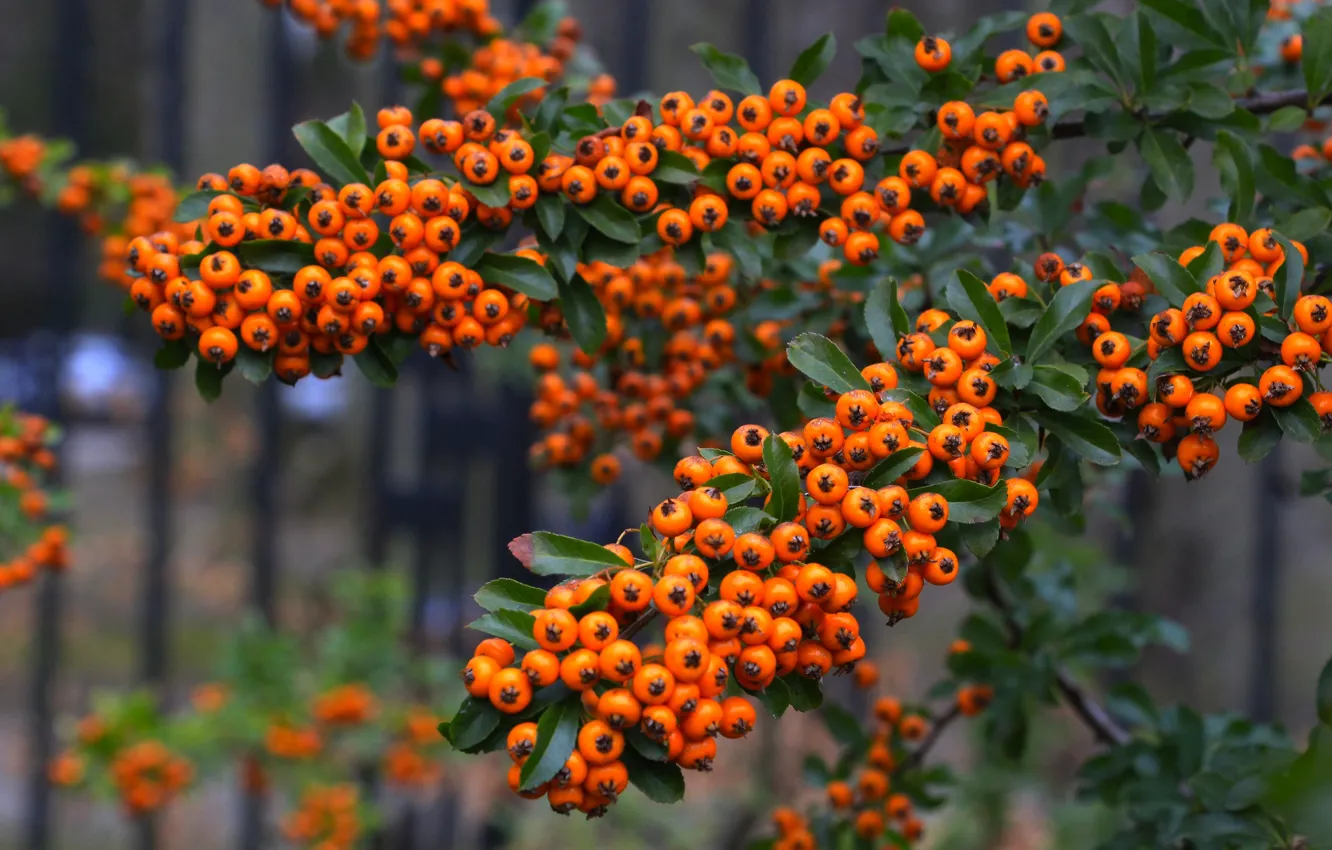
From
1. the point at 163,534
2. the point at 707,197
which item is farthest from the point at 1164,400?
the point at 163,534

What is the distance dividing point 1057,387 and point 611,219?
0.58 meters

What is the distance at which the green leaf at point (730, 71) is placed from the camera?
62.1 inches

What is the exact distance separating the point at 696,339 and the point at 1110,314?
0.85 meters

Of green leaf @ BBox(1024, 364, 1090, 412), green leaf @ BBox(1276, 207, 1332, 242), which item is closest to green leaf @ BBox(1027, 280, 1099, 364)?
green leaf @ BBox(1024, 364, 1090, 412)

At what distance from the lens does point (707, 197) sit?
4.59 feet

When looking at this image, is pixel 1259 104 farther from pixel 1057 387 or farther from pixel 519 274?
pixel 519 274

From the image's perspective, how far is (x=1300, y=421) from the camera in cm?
113

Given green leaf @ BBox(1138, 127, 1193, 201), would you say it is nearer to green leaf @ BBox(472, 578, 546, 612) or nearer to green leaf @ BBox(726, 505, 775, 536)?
green leaf @ BBox(726, 505, 775, 536)

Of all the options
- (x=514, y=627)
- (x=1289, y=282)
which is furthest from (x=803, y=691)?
(x=1289, y=282)

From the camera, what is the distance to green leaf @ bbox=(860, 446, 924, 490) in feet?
3.51

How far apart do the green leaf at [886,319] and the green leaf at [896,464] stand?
0.82 ft

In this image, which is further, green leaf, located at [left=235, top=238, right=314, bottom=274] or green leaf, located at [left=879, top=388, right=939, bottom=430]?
green leaf, located at [left=235, top=238, right=314, bottom=274]

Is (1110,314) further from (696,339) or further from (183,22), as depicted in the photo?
(183,22)

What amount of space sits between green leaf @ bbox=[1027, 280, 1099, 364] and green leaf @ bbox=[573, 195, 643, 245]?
50 centimetres
